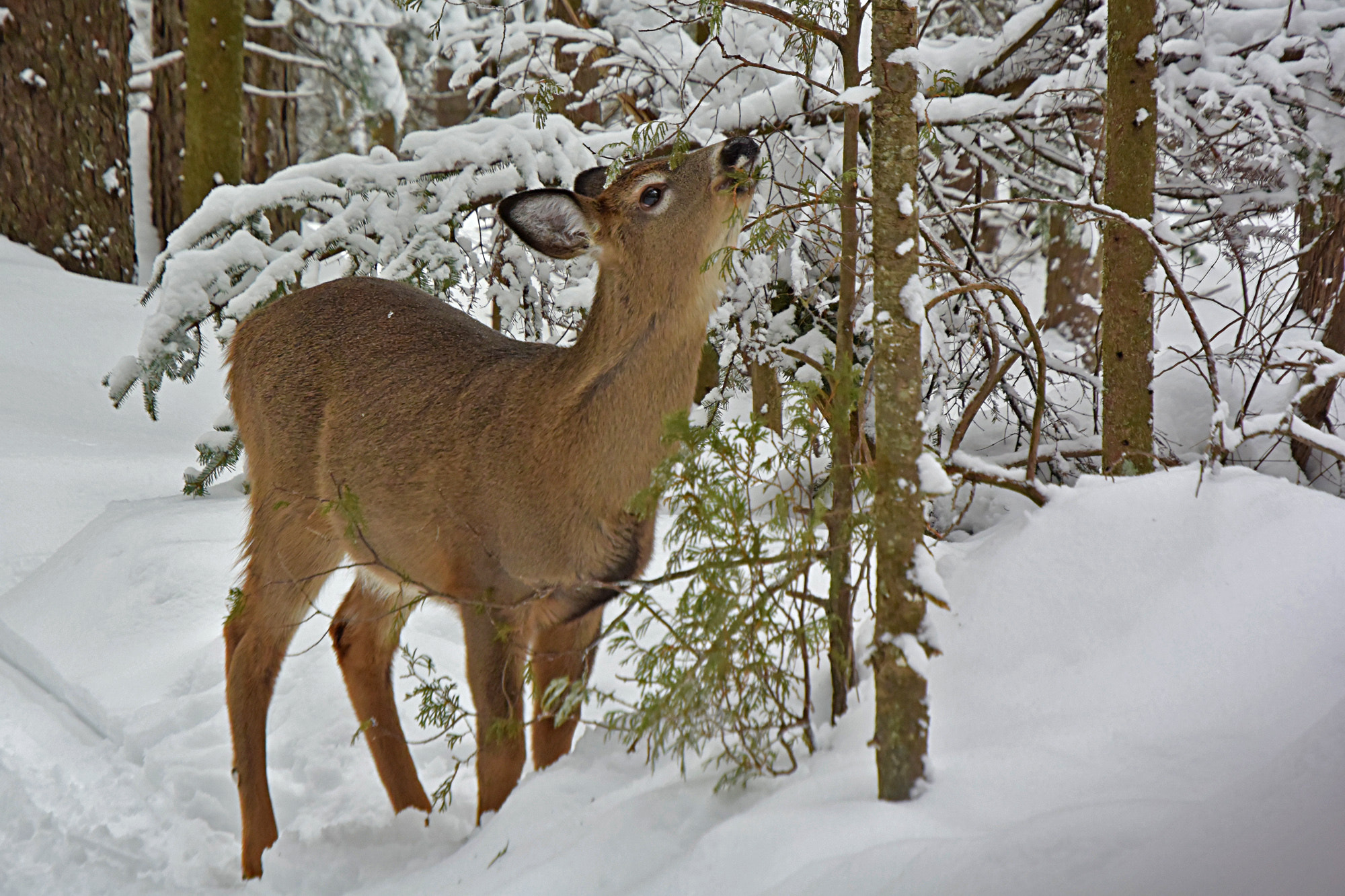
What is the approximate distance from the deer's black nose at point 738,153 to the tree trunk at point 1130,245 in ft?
3.81

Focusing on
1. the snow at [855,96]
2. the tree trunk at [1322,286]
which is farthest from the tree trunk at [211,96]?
the tree trunk at [1322,286]

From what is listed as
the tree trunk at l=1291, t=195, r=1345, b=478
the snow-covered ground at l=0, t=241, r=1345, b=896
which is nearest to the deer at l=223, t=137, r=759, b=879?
the snow-covered ground at l=0, t=241, r=1345, b=896

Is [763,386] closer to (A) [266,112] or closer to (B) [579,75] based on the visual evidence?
(B) [579,75]

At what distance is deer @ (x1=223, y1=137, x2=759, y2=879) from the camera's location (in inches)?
129

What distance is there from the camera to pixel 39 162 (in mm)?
8602

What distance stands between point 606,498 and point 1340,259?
2.90 meters

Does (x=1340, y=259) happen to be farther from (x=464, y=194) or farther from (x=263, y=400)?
(x=263, y=400)

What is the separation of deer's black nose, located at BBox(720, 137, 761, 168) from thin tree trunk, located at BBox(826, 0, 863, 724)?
465mm

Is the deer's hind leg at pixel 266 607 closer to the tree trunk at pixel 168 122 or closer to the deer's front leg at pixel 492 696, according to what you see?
the deer's front leg at pixel 492 696

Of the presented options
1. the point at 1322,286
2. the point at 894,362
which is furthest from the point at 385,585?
the point at 1322,286

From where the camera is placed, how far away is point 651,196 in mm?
3383

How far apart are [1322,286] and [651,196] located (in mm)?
2661

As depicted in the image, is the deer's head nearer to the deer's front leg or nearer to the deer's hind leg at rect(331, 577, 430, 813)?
the deer's front leg

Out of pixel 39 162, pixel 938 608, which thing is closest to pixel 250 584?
pixel 938 608
